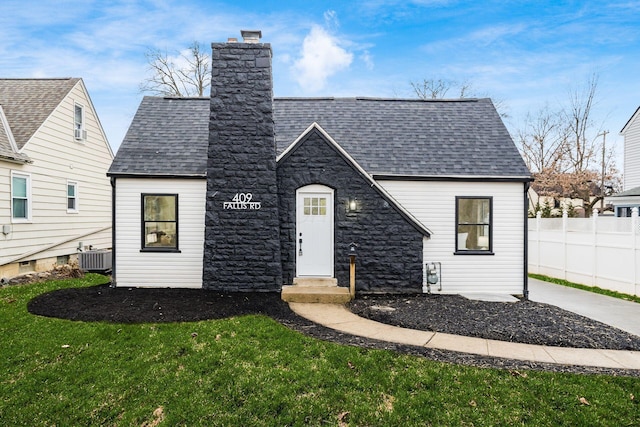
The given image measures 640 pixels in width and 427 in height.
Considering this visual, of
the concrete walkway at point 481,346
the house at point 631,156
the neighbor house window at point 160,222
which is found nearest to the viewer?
the concrete walkway at point 481,346

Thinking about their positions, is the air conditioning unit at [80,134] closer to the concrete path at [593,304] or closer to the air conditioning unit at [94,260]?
the air conditioning unit at [94,260]

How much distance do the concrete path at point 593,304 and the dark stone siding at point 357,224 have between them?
3.52m

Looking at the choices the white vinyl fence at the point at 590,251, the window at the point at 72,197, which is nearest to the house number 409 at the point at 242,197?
the window at the point at 72,197

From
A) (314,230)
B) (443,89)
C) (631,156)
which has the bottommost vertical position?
(314,230)

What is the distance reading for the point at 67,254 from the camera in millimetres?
12961

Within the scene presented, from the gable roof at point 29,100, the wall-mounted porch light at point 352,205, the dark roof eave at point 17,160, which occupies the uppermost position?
the gable roof at point 29,100

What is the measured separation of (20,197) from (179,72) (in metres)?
15.1

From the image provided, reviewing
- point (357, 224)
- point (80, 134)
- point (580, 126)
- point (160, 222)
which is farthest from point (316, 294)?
point (580, 126)

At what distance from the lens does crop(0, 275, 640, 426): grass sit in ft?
13.0

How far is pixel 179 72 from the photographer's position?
2322 cm

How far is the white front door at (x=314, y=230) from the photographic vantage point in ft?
29.6

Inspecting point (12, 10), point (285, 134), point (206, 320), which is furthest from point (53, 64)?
point (206, 320)

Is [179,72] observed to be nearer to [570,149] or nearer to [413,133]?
[413,133]

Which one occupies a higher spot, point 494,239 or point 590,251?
point 494,239
